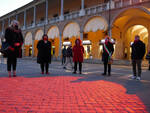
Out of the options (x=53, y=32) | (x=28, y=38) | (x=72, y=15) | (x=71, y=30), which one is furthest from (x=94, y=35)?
(x=28, y=38)

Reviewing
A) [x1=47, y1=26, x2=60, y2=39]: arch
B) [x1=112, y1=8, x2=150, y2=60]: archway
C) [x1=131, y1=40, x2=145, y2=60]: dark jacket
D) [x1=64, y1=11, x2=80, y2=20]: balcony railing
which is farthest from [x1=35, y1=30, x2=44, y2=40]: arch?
[x1=131, y1=40, x2=145, y2=60]: dark jacket

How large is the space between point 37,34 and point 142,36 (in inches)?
809

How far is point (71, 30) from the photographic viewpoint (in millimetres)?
23312

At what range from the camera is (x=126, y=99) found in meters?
3.24

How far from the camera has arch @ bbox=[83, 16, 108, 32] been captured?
19203 millimetres

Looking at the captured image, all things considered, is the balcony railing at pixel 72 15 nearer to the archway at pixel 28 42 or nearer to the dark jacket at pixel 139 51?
the archway at pixel 28 42

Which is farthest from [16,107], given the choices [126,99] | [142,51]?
[142,51]

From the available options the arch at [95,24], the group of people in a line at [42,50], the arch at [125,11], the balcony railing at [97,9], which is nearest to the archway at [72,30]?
the arch at [95,24]

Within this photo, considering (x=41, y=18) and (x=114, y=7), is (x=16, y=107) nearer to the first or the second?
(x=114, y=7)

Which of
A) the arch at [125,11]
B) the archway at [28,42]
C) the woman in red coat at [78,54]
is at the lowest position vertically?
the woman in red coat at [78,54]

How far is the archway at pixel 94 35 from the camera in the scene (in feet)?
64.0

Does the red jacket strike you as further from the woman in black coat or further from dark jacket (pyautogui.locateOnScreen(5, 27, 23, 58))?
dark jacket (pyautogui.locateOnScreen(5, 27, 23, 58))

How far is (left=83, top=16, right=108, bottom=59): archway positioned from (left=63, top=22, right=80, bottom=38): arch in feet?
5.54

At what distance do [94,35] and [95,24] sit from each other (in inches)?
138
